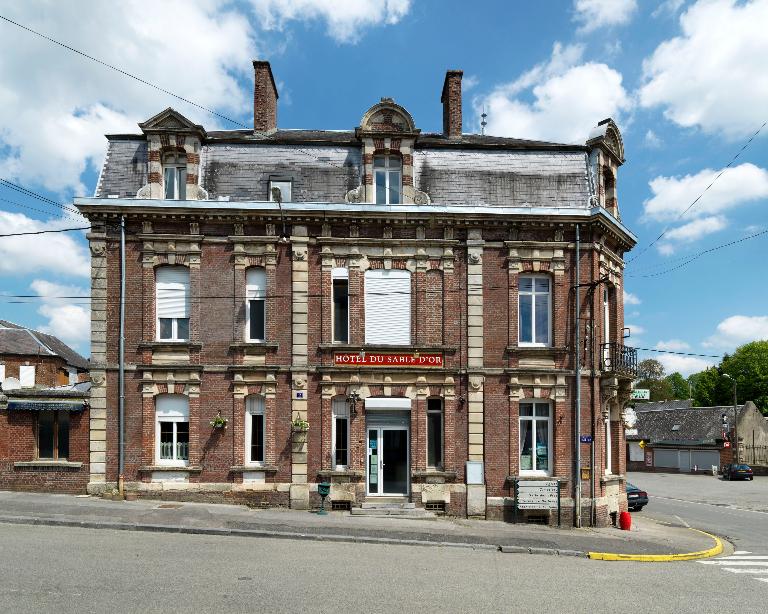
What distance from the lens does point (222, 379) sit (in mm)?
18797

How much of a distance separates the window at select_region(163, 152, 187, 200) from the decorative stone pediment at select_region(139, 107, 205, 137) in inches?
28.7

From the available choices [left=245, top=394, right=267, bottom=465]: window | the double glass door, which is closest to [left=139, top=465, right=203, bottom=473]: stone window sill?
[left=245, top=394, right=267, bottom=465]: window

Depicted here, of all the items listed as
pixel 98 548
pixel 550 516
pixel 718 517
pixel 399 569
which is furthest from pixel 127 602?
pixel 718 517

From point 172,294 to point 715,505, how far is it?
26292 mm

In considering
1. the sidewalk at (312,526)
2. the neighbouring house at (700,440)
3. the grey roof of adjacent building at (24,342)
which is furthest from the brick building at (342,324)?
the neighbouring house at (700,440)

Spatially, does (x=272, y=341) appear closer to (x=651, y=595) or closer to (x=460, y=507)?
(x=460, y=507)

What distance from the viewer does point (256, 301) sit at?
1930 centimetres

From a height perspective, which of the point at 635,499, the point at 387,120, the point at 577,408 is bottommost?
the point at 635,499

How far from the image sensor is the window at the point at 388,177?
64.6 feet

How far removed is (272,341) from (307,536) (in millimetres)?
5939

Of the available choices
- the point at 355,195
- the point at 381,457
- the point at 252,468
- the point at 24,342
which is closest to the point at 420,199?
the point at 355,195

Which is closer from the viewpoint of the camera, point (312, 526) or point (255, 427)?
point (312, 526)

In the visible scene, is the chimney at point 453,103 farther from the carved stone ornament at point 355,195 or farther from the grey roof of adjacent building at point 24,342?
the grey roof of adjacent building at point 24,342

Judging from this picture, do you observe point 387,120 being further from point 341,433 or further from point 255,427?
point 255,427
